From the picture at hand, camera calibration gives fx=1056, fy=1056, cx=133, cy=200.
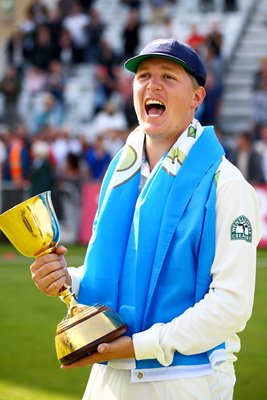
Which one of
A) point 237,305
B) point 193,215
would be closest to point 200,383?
point 237,305

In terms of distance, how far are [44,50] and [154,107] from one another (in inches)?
950

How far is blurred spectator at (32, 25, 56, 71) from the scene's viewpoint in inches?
1089

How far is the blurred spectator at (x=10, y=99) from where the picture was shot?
90.6 feet

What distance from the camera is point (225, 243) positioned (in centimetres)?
375

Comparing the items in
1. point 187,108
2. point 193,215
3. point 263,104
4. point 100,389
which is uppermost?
point 263,104

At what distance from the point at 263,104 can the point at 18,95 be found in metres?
7.89

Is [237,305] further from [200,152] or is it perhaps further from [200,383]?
[200,152]

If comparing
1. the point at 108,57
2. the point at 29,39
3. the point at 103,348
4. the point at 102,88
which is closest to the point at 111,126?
the point at 102,88

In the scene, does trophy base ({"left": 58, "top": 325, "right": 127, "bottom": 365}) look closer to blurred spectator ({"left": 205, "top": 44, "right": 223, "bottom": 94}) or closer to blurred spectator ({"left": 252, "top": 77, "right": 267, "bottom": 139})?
blurred spectator ({"left": 252, "top": 77, "right": 267, "bottom": 139})

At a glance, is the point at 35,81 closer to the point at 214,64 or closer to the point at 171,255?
the point at 214,64

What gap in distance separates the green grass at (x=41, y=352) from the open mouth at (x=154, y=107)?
3.91 m

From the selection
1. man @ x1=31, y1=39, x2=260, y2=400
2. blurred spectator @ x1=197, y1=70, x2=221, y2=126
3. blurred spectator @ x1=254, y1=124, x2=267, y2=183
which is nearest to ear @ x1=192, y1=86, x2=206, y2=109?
man @ x1=31, y1=39, x2=260, y2=400

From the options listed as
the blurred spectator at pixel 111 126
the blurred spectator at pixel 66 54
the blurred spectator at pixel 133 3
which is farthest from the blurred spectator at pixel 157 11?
the blurred spectator at pixel 111 126

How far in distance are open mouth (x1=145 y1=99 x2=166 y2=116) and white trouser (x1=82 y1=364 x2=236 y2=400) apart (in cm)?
97
